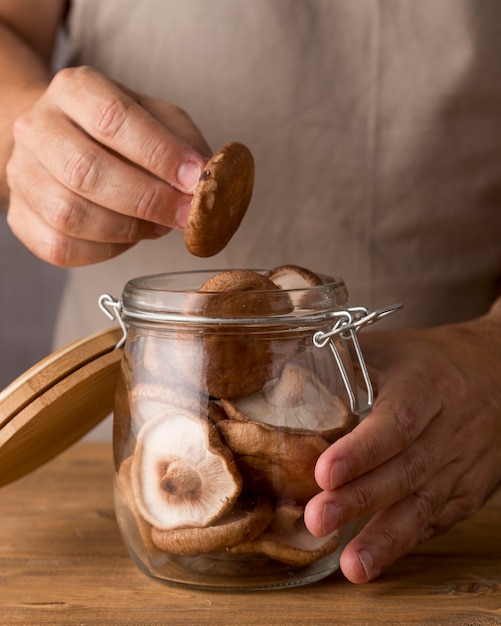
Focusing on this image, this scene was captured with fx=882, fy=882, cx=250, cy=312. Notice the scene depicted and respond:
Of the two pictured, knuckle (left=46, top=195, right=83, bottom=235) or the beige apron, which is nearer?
knuckle (left=46, top=195, right=83, bottom=235)

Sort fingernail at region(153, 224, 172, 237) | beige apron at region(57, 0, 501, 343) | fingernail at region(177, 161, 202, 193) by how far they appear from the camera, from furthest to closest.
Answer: beige apron at region(57, 0, 501, 343) < fingernail at region(153, 224, 172, 237) < fingernail at region(177, 161, 202, 193)

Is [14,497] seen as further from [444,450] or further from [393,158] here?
[393,158]

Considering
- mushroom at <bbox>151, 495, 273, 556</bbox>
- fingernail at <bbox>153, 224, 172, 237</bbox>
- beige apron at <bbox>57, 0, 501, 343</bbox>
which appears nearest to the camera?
mushroom at <bbox>151, 495, 273, 556</bbox>

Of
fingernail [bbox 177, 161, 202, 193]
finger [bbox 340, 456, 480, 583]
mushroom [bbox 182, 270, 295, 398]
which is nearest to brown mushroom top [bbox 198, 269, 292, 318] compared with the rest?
mushroom [bbox 182, 270, 295, 398]

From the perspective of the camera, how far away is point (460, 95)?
1.23m

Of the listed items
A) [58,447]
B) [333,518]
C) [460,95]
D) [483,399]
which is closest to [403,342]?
[483,399]

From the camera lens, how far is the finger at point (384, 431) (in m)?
0.67

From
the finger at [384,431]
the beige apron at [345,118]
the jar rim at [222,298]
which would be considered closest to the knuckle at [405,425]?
the finger at [384,431]

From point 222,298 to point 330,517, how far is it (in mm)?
185

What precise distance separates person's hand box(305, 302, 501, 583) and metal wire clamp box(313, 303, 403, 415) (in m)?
0.02

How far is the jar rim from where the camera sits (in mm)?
681

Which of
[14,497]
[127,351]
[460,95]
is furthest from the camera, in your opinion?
[460,95]

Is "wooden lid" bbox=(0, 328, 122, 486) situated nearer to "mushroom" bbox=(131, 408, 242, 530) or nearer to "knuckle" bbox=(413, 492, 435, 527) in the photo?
"mushroom" bbox=(131, 408, 242, 530)

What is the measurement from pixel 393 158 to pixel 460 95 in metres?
0.12
